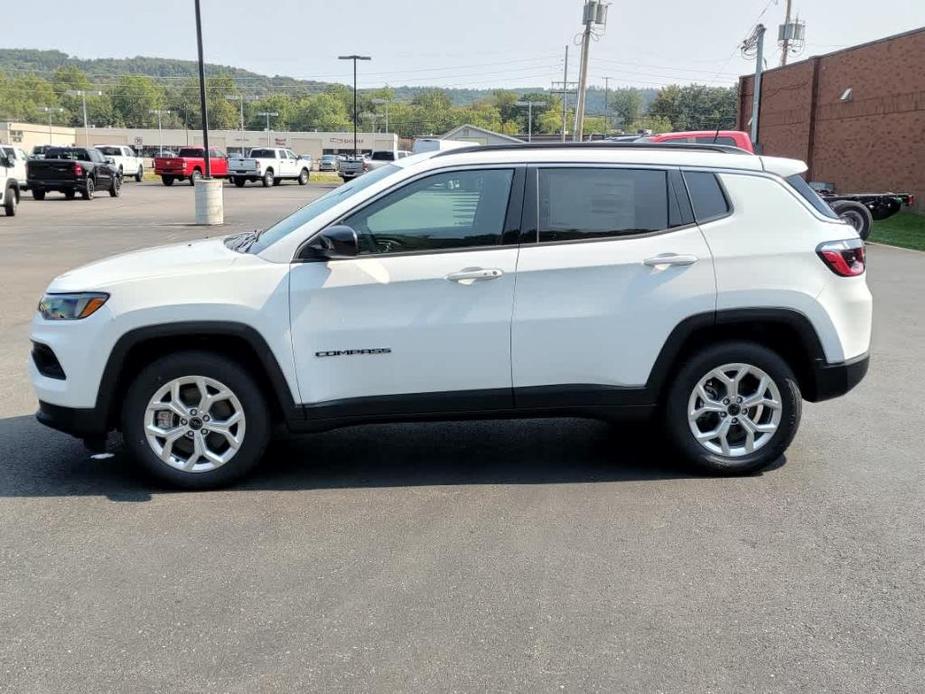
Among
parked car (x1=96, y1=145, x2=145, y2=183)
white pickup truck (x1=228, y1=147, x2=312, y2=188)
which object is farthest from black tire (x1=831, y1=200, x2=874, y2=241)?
parked car (x1=96, y1=145, x2=145, y2=183)

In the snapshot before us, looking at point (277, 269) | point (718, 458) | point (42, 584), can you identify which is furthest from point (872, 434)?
point (42, 584)

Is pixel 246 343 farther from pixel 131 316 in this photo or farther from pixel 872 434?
pixel 872 434

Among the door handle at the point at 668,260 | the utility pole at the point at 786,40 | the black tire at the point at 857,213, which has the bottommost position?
the black tire at the point at 857,213

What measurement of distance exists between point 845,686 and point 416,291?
277 centimetres

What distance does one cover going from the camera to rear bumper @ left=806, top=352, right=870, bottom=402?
5.22 meters

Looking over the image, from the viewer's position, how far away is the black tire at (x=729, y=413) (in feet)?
16.9

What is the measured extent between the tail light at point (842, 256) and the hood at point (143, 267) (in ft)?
10.9

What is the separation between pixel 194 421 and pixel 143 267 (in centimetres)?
90

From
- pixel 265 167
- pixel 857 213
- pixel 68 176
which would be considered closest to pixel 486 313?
pixel 857 213

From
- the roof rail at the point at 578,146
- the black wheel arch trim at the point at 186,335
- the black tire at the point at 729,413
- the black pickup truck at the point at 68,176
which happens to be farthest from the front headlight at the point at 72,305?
the black pickup truck at the point at 68,176

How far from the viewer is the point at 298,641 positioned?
135 inches

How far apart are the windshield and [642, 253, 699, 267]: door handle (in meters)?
1.51

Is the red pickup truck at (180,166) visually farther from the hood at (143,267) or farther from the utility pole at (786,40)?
the hood at (143,267)

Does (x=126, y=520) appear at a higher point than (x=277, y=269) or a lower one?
lower
